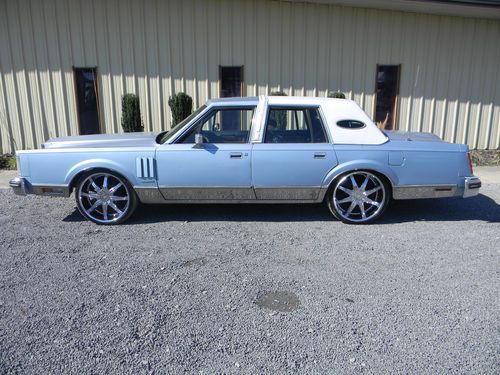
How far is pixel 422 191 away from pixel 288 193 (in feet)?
5.36

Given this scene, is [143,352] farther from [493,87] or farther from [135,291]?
[493,87]

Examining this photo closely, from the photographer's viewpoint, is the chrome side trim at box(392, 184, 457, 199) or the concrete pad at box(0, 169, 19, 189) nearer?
the chrome side trim at box(392, 184, 457, 199)

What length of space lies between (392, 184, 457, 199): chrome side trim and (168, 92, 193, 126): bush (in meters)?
5.04

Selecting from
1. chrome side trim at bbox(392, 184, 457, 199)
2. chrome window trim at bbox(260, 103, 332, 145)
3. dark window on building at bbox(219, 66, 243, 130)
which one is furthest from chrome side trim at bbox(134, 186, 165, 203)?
dark window on building at bbox(219, 66, 243, 130)

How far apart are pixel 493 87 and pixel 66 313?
403 inches

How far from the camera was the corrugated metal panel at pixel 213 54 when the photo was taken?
8633 mm

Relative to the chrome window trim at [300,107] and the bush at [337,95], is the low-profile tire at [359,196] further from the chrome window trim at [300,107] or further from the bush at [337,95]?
the bush at [337,95]

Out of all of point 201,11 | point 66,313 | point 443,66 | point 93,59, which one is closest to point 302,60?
point 201,11

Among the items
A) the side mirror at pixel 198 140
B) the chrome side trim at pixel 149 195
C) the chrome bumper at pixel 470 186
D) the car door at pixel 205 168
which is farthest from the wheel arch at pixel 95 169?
the chrome bumper at pixel 470 186

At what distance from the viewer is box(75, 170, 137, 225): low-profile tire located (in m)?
5.06

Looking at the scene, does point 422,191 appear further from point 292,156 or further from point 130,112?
point 130,112

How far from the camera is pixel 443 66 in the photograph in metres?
9.57

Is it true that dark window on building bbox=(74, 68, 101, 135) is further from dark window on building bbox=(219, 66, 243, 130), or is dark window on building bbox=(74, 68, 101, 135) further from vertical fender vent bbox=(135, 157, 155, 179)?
vertical fender vent bbox=(135, 157, 155, 179)

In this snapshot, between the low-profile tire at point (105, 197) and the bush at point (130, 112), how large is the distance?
151 inches
